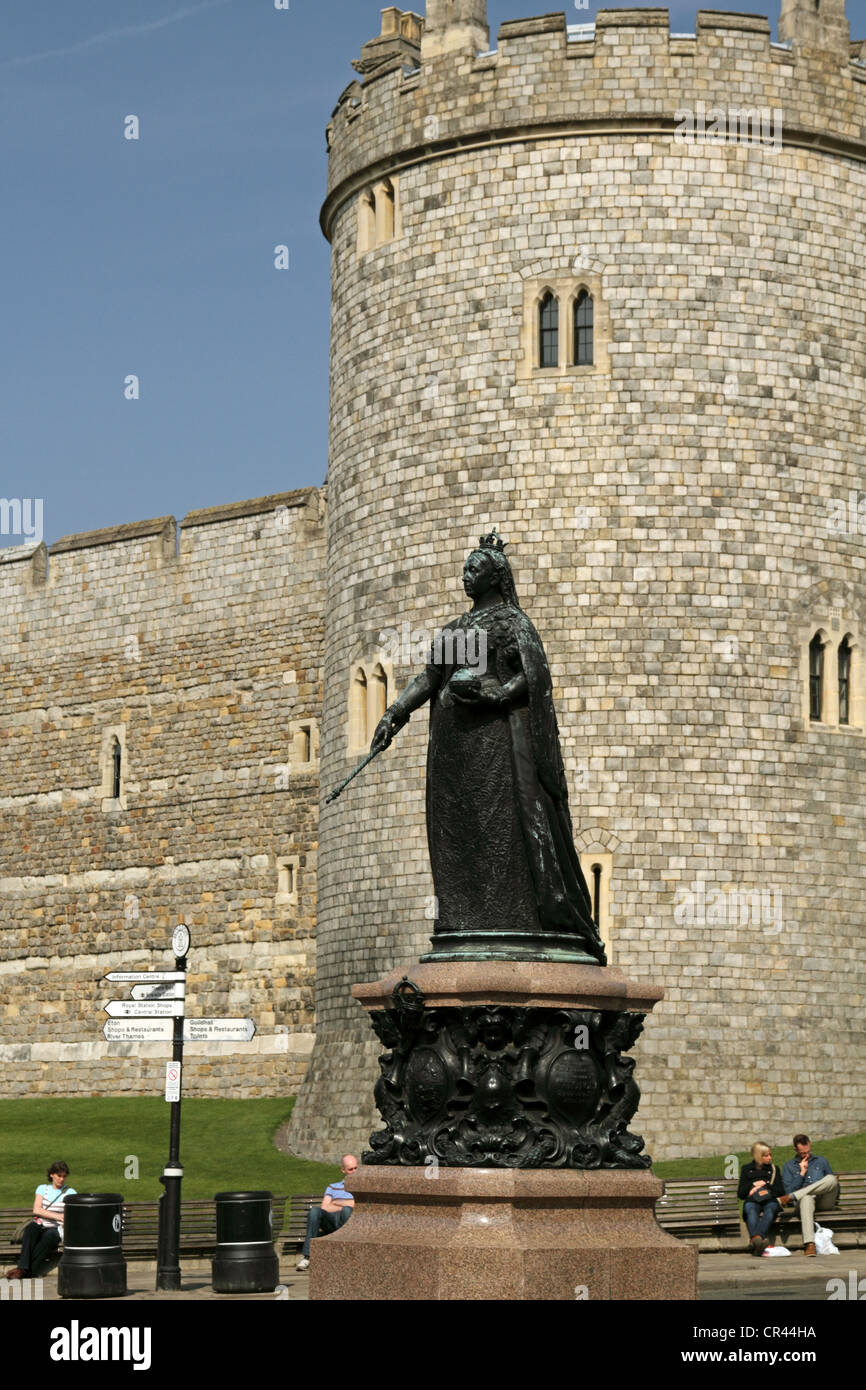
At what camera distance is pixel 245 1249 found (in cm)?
1631

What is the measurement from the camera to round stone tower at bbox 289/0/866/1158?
2436 cm

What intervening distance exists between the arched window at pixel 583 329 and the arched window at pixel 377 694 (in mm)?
4203

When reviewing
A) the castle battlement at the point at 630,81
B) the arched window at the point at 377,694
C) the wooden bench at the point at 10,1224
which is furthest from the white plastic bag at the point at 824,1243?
the castle battlement at the point at 630,81

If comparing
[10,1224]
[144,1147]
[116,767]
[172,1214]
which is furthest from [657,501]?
[116,767]

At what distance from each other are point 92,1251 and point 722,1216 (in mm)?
5770

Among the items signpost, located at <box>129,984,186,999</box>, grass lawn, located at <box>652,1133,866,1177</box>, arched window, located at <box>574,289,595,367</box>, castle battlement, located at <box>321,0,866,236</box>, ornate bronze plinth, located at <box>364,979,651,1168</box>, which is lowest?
grass lawn, located at <box>652,1133,866,1177</box>

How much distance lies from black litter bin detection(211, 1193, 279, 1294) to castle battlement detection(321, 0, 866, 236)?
45.2 ft

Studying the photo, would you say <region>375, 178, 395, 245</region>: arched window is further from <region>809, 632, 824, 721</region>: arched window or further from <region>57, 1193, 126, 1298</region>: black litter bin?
<region>57, 1193, 126, 1298</region>: black litter bin

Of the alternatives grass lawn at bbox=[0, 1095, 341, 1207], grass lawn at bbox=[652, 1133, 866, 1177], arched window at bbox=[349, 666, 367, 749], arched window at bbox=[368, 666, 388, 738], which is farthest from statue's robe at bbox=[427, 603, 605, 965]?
arched window at bbox=[349, 666, 367, 749]

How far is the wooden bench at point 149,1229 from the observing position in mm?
19797

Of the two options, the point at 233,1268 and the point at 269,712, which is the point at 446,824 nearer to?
the point at 233,1268

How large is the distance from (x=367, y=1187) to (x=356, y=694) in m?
16.0

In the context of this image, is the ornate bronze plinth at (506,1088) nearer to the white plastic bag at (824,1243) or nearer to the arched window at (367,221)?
the white plastic bag at (824,1243)
